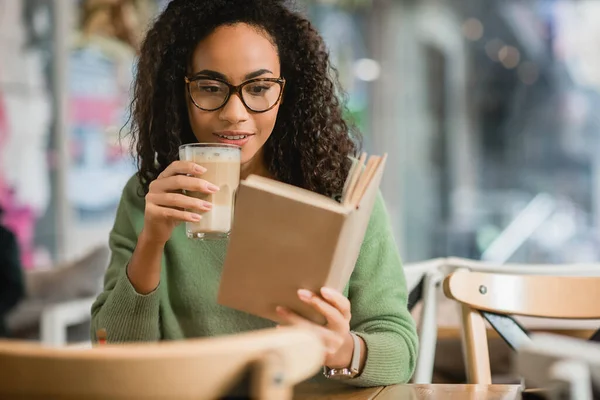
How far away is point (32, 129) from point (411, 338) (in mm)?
3168

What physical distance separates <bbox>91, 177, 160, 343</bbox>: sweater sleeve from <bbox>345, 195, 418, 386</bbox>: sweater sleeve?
14.7 inches

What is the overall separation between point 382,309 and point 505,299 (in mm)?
286

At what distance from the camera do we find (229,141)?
150 cm

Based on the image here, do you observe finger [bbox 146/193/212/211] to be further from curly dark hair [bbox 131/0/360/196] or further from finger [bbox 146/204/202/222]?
curly dark hair [bbox 131/0/360/196]

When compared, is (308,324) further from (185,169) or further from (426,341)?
(426,341)

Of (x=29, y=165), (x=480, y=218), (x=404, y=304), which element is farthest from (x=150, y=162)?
(x=480, y=218)

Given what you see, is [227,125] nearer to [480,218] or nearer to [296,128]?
[296,128]

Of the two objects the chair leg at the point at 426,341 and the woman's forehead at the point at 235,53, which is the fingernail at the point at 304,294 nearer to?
the woman's forehead at the point at 235,53

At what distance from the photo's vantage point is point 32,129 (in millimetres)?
4176

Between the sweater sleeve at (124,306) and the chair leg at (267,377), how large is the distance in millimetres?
720

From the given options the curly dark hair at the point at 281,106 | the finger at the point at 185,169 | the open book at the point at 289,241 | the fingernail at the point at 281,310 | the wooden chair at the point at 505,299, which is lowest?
the wooden chair at the point at 505,299

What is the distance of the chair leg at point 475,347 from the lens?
1.58m

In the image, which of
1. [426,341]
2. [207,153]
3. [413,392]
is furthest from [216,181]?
[426,341]

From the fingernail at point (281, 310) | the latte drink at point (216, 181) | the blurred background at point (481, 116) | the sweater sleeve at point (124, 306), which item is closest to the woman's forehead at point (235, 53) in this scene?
the latte drink at point (216, 181)
